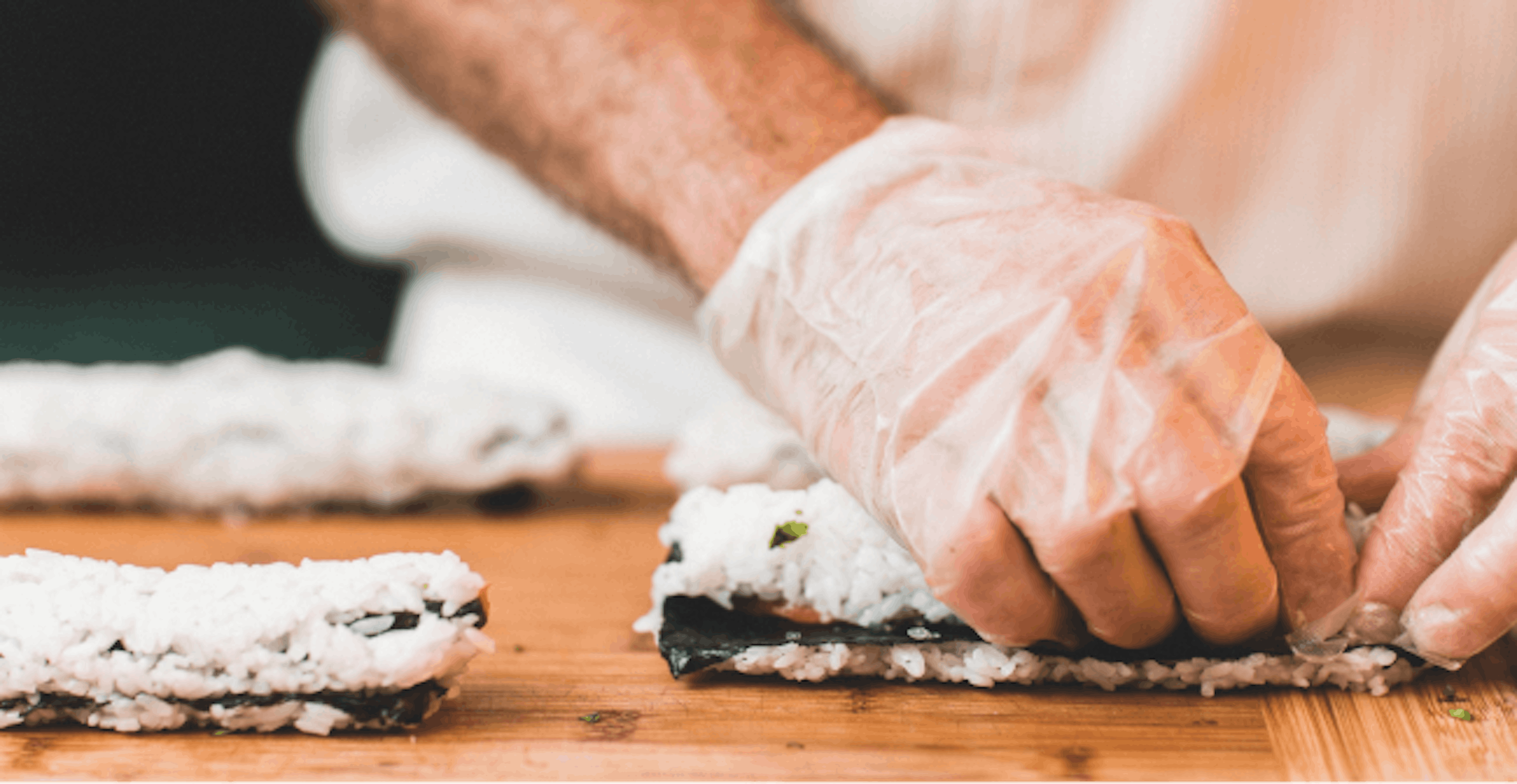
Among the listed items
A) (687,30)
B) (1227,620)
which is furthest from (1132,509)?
(687,30)

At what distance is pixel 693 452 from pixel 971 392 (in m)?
0.65

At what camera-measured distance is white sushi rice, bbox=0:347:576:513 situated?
150 centimetres

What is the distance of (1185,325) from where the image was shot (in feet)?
3.07

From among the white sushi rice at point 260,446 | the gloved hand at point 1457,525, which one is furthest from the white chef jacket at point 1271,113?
the white sushi rice at point 260,446

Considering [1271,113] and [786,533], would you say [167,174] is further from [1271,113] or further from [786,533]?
[1271,113]

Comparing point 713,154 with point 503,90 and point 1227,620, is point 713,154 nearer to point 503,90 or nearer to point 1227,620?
point 503,90

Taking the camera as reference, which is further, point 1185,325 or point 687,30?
point 687,30

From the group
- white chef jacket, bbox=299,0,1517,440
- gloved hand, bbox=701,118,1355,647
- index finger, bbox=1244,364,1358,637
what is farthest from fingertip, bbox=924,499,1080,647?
white chef jacket, bbox=299,0,1517,440

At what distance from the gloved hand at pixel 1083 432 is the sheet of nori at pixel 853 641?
1.2 inches

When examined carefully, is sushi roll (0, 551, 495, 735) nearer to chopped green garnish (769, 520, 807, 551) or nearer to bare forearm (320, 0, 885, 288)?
chopped green garnish (769, 520, 807, 551)

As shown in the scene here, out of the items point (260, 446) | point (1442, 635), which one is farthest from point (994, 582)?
point (260, 446)

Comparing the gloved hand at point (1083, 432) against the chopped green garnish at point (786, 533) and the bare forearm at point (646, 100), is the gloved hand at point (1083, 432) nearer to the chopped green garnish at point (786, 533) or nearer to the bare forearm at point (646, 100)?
the chopped green garnish at point (786, 533)

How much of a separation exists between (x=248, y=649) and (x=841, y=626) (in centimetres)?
52

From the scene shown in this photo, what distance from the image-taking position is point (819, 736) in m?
0.95
